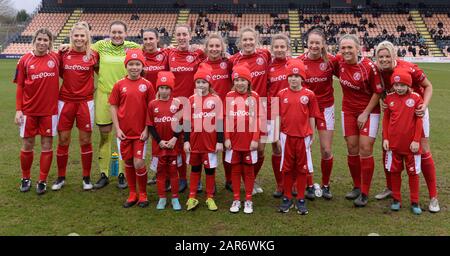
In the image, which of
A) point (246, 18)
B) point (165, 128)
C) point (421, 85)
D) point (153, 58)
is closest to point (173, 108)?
point (165, 128)

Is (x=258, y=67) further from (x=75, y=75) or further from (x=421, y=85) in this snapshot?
(x=75, y=75)

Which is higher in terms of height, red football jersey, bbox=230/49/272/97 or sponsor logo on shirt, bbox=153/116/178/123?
red football jersey, bbox=230/49/272/97

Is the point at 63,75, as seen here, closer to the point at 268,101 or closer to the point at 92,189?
the point at 92,189

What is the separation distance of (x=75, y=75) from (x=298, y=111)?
9.70 feet

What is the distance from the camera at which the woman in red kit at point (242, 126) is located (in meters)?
4.96

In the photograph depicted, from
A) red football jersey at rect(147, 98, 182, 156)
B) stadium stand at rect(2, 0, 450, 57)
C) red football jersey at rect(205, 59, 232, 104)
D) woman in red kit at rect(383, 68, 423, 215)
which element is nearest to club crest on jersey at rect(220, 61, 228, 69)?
red football jersey at rect(205, 59, 232, 104)

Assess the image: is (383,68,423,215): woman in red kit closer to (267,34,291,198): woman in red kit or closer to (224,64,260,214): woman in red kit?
(267,34,291,198): woman in red kit

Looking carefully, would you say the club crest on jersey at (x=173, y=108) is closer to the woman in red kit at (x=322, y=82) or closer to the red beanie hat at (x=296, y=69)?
the red beanie hat at (x=296, y=69)

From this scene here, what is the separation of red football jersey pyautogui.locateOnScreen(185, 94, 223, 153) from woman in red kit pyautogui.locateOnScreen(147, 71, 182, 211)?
187mm

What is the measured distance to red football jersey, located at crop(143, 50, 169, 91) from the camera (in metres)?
5.77

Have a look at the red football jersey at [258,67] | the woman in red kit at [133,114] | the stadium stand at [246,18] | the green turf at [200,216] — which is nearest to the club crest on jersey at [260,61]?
the red football jersey at [258,67]

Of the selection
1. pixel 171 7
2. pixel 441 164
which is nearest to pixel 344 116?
pixel 441 164

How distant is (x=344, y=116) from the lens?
544cm

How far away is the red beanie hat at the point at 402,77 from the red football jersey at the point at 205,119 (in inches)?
80.0
